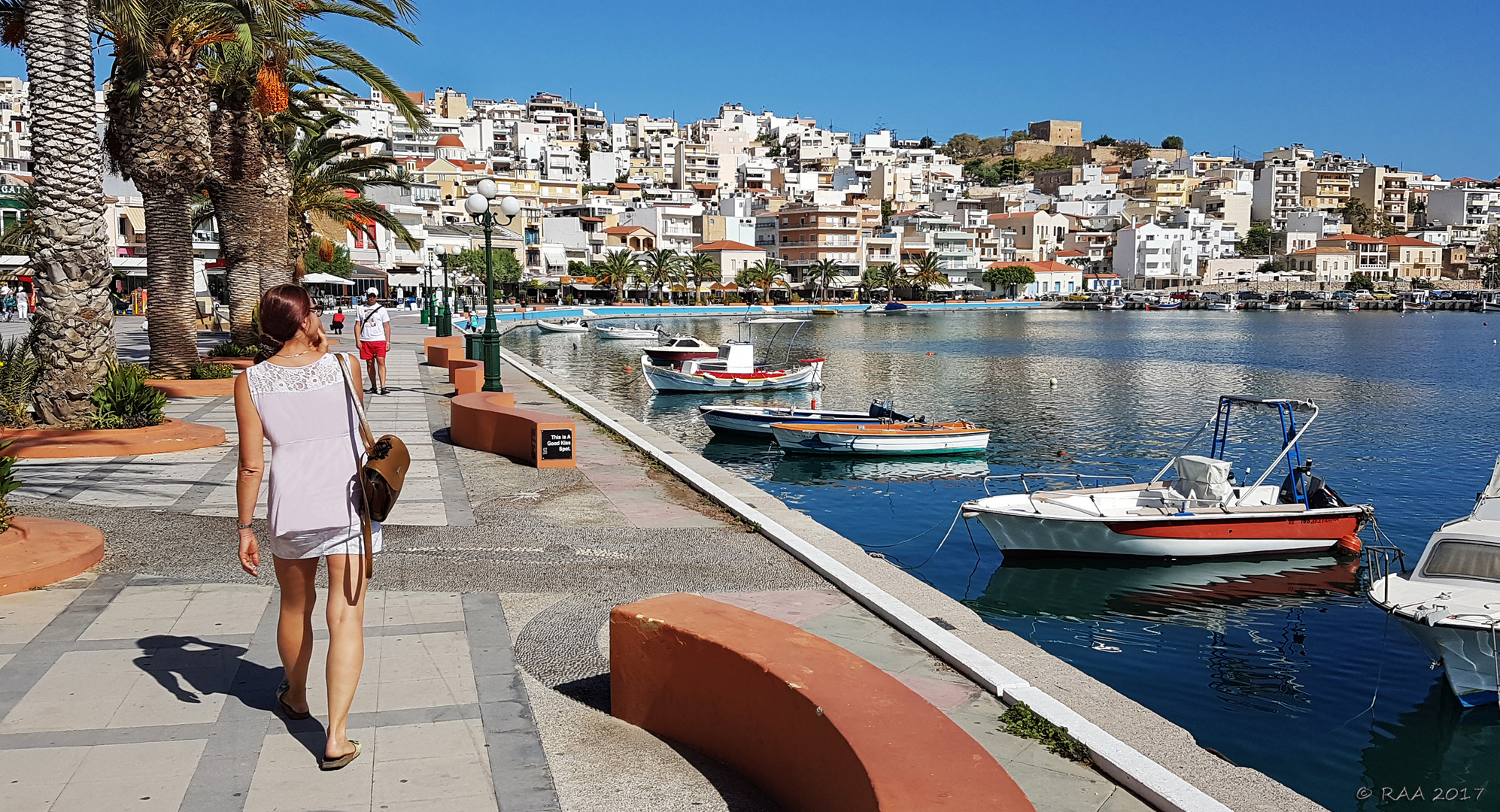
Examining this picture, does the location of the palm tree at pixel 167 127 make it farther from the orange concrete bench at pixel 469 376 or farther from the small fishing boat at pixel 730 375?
the small fishing boat at pixel 730 375

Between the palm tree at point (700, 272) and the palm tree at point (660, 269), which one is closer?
the palm tree at point (660, 269)

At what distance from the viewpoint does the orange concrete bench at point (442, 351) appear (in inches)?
1117

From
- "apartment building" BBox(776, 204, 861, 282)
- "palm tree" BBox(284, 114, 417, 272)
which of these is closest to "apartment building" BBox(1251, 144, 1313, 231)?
"apartment building" BBox(776, 204, 861, 282)

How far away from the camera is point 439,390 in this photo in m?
22.8

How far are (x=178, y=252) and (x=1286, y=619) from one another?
19.4 meters

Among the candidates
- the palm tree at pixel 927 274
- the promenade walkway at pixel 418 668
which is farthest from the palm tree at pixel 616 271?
the promenade walkway at pixel 418 668

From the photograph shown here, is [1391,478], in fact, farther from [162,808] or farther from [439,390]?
[162,808]

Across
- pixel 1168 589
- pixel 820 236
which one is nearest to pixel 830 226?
pixel 820 236

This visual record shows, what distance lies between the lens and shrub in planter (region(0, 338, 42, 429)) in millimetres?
13172

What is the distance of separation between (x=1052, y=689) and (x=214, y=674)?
456 cm

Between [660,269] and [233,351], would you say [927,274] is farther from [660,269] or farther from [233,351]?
[233,351]

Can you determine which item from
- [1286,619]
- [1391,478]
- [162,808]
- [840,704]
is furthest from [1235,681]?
[1391,478]

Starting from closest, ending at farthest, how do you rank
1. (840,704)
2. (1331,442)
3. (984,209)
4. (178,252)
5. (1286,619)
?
(840,704), (1286,619), (178,252), (1331,442), (984,209)

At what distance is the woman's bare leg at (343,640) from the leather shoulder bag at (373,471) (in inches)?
2.9
